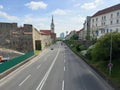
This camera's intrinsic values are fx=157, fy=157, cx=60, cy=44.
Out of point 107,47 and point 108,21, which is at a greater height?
point 108,21

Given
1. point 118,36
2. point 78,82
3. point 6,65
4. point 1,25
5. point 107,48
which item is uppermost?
point 1,25

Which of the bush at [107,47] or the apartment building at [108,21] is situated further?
the apartment building at [108,21]

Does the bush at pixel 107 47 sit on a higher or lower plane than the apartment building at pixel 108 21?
lower

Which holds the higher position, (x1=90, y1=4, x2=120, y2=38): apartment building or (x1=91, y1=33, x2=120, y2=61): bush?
(x1=90, y1=4, x2=120, y2=38): apartment building

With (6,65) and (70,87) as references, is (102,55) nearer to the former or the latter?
(70,87)

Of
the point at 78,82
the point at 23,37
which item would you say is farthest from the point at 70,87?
the point at 23,37

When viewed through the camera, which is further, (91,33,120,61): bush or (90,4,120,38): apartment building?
(90,4,120,38): apartment building

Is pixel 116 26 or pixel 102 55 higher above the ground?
pixel 116 26

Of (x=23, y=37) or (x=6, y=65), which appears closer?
(x=6, y=65)

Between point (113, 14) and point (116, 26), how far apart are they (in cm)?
554

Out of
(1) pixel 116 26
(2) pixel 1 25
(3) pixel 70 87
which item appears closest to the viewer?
(3) pixel 70 87

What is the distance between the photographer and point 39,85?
17547 mm

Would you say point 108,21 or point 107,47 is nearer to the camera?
point 107,47

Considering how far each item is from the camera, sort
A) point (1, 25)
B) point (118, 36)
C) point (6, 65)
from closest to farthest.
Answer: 1. point (6, 65)
2. point (118, 36)
3. point (1, 25)
